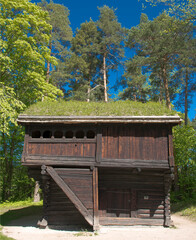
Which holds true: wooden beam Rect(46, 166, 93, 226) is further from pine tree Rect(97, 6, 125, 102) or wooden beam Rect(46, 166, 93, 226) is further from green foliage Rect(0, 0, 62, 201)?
pine tree Rect(97, 6, 125, 102)

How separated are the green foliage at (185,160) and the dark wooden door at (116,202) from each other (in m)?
9.05

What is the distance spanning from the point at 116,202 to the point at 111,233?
1996mm

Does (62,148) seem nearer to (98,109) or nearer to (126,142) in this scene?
(98,109)

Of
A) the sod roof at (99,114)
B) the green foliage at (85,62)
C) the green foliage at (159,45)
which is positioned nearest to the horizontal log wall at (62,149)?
the sod roof at (99,114)

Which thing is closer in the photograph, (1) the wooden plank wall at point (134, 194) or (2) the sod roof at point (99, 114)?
(2) the sod roof at point (99, 114)

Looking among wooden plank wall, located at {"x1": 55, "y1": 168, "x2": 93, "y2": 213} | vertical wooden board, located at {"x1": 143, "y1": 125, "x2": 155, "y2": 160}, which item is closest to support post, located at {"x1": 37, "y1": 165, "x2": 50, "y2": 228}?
wooden plank wall, located at {"x1": 55, "y1": 168, "x2": 93, "y2": 213}

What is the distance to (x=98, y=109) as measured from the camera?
1165 cm

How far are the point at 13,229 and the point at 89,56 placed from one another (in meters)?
21.1

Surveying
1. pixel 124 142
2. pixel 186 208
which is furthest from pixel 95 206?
pixel 186 208

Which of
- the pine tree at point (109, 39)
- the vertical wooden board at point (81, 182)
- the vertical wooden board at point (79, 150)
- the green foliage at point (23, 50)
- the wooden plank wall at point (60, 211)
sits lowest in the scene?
the wooden plank wall at point (60, 211)

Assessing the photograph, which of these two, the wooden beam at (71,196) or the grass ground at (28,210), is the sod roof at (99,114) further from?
the grass ground at (28,210)

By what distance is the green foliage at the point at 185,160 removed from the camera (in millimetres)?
19625

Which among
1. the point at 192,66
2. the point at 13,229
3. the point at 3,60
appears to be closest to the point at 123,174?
the point at 13,229

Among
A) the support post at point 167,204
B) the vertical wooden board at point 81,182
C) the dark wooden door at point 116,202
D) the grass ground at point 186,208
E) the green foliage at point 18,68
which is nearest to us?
the vertical wooden board at point 81,182
